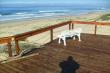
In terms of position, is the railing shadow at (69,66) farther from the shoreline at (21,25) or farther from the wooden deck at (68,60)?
the shoreline at (21,25)

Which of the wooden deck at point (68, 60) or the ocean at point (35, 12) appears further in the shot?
the ocean at point (35, 12)

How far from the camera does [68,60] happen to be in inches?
300

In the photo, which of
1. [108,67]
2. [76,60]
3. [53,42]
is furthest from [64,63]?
[53,42]

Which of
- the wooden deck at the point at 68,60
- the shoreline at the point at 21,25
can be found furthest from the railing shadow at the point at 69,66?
the shoreline at the point at 21,25

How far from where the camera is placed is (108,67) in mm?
6805

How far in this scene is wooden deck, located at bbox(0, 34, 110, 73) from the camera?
6.66 m

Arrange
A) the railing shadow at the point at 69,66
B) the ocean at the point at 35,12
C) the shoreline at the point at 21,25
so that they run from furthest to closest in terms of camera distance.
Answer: the ocean at the point at 35,12 → the shoreline at the point at 21,25 → the railing shadow at the point at 69,66

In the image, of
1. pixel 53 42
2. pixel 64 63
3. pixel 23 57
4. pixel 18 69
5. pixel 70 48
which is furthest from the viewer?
pixel 53 42

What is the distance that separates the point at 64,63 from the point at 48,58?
0.85 meters

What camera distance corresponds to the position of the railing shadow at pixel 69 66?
6.59 meters

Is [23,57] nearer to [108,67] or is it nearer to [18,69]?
[18,69]

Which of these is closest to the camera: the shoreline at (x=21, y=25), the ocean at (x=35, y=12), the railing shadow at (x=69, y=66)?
the railing shadow at (x=69, y=66)

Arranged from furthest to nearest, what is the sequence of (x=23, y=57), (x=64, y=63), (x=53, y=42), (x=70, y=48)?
(x=53, y=42)
(x=70, y=48)
(x=23, y=57)
(x=64, y=63)

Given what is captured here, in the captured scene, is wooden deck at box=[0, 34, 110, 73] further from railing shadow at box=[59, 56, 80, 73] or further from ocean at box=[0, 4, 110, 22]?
ocean at box=[0, 4, 110, 22]
